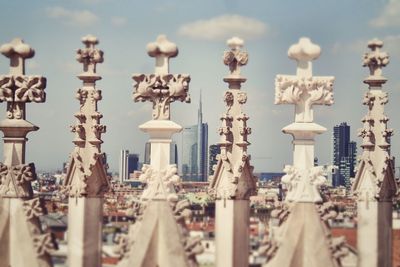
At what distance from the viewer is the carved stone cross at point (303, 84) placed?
290 inches

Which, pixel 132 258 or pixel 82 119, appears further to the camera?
pixel 82 119

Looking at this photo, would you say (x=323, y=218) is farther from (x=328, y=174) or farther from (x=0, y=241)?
(x=0, y=241)

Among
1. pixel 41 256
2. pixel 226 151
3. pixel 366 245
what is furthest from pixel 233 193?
pixel 41 256

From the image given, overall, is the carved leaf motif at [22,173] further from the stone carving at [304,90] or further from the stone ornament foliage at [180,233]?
the stone carving at [304,90]

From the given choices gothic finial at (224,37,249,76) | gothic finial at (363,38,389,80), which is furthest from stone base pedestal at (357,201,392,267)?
gothic finial at (224,37,249,76)

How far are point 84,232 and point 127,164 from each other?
3.72 feet

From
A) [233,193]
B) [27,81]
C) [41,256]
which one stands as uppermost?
[27,81]

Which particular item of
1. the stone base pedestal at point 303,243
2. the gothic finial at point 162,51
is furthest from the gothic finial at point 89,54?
the stone base pedestal at point 303,243

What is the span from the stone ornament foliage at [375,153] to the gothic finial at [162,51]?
2.00 metres

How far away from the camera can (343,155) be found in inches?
347

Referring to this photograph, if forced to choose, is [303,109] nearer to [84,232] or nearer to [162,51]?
[162,51]

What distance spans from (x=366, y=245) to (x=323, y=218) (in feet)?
2.53

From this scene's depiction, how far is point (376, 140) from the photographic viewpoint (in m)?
8.03

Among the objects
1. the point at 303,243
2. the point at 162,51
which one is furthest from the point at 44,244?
Answer: the point at 303,243
